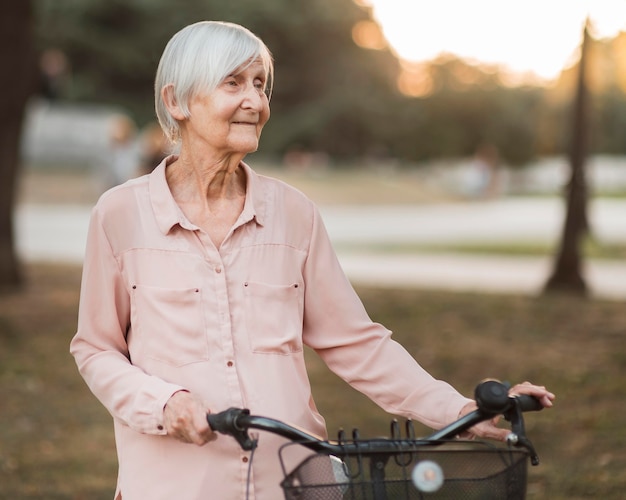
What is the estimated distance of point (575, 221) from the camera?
1259 cm

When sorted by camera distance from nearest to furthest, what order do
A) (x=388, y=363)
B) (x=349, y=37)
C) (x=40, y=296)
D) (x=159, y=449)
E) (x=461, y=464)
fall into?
(x=461, y=464) → (x=159, y=449) → (x=388, y=363) → (x=40, y=296) → (x=349, y=37)

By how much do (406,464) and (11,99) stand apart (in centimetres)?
1145

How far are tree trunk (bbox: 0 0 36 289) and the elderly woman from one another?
10601 mm

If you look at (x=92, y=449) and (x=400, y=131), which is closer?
(x=92, y=449)

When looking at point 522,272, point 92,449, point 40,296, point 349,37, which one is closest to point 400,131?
→ point 349,37

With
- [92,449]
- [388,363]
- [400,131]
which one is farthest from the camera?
[400,131]

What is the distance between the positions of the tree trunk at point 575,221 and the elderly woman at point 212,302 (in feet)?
33.9

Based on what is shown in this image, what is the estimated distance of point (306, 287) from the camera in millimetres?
2670

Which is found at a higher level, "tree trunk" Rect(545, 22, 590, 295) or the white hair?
the white hair

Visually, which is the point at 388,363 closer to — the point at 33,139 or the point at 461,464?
the point at 461,464

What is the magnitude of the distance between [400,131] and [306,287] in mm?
57224

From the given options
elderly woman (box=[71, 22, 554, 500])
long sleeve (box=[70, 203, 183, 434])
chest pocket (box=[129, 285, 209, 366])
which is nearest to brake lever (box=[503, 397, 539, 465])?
elderly woman (box=[71, 22, 554, 500])

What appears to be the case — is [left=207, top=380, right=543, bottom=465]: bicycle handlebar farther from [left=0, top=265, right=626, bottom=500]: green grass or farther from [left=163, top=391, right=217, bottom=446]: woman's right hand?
[left=0, top=265, right=626, bottom=500]: green grass

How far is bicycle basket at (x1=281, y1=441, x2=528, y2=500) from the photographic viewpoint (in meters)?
2.02
